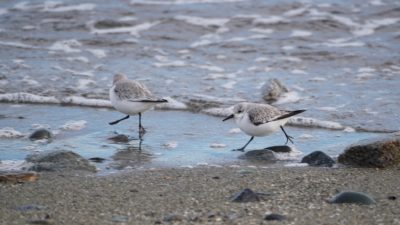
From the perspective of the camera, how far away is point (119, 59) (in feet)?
41.7

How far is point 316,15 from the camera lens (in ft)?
49.1

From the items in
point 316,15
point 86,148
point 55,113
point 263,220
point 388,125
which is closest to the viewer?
point 263,220

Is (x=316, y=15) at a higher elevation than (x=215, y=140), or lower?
higher

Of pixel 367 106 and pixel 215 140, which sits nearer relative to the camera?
pixel 215 140

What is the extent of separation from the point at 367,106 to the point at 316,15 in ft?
18.0

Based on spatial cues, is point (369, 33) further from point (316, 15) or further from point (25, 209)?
point (25, 209)

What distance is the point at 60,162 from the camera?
705 cm

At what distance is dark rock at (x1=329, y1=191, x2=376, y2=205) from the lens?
18.8 ft

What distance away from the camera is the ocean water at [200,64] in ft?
29.3

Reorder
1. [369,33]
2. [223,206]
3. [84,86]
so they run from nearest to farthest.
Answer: [223,206] < [84,86] < [369,33]

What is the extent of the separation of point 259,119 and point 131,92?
68.5 inches

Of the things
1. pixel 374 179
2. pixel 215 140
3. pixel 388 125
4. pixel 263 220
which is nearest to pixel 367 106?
pixel 388 125

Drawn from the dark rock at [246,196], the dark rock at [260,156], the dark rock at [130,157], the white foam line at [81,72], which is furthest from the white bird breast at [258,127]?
the white foam line at [81,72]

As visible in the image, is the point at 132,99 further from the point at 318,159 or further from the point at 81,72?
the point at 81,72
